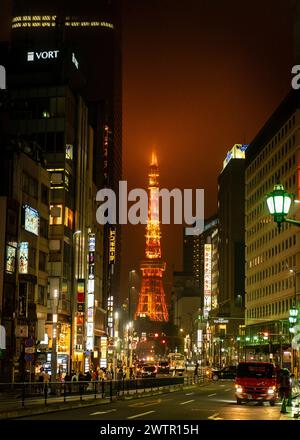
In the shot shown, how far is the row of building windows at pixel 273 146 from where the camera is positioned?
117 m

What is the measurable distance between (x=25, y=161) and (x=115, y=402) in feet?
103

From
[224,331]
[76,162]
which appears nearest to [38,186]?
[76,162]

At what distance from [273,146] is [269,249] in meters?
17.6

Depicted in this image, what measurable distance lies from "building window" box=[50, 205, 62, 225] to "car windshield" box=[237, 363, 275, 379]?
134 feet

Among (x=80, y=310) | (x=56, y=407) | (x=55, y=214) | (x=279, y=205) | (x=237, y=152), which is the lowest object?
(x=56, y=407)

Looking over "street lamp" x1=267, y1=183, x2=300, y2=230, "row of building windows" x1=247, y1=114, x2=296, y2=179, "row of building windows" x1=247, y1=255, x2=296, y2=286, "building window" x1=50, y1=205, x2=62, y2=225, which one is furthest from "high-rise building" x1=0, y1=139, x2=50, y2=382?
"row of building windows" x1=247, y1=114, x2=296, y2=179

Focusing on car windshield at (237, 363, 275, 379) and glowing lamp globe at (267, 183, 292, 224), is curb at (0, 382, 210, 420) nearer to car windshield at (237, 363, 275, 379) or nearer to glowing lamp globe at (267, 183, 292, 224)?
car windshield at (237, 363, 275, 379)

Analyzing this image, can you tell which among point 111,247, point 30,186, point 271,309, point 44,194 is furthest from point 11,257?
point 271,309

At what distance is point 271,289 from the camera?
128m

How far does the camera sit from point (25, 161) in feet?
227

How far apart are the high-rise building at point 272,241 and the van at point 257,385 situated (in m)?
50.5

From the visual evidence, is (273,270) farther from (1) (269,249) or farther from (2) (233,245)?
(2) (233,245)

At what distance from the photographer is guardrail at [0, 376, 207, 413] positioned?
113 feet

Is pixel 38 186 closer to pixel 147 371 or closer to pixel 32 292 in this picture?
pixel 32 292
